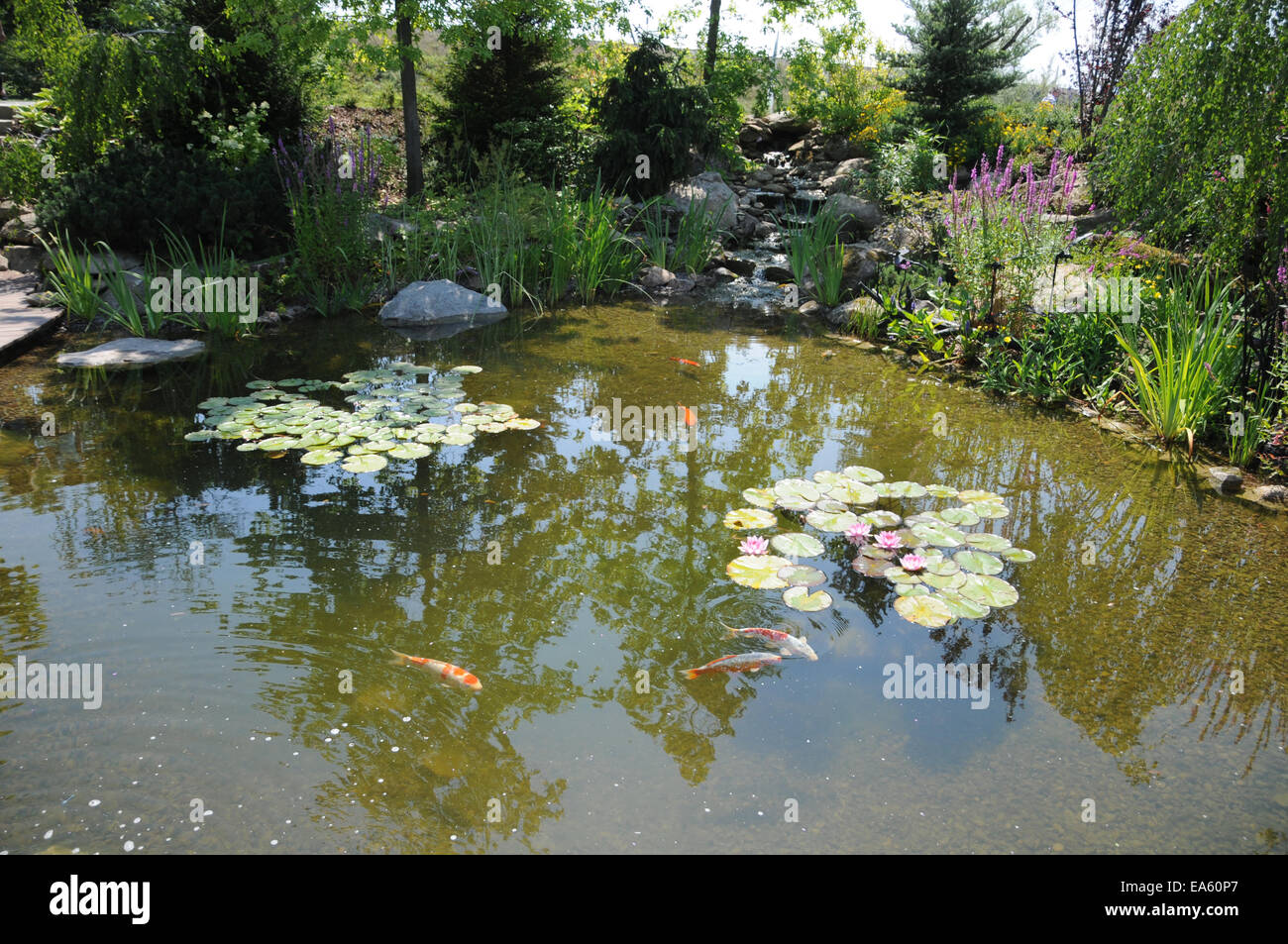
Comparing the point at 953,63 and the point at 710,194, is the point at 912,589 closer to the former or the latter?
the point at 710,194

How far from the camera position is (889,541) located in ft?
10.9

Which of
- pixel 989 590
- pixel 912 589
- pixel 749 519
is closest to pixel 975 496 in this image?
pixel 989 590

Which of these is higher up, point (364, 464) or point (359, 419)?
point (359, 419)

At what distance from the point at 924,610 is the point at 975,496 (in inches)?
44.6

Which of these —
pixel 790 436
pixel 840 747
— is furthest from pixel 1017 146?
pixel 840 747

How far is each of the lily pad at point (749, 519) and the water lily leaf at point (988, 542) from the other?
814 mm

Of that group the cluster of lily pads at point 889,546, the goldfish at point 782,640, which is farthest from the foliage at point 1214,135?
the goldfish at point 782,640

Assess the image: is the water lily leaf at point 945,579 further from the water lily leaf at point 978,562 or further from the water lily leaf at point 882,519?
the water lily leaf at point 882,519

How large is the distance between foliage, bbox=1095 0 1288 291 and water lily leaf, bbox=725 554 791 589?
10.3 feet

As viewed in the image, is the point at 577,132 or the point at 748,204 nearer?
the point at 577,132

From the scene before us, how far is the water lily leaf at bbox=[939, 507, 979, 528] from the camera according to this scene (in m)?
3.57

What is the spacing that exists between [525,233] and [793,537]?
216 inches
